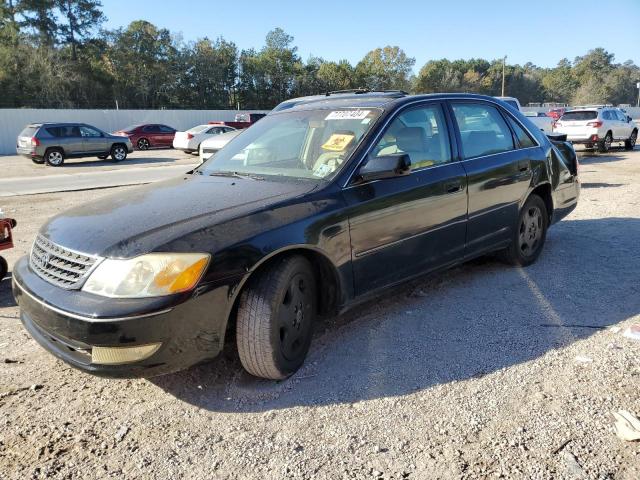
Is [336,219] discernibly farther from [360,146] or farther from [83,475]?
[83,475]

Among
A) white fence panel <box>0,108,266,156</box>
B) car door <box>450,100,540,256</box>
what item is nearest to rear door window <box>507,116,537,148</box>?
car door <box>450,100,540,256</box>

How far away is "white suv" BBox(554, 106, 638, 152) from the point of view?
1820 centimetres

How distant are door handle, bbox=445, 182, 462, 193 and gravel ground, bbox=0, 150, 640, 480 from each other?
3.02ft

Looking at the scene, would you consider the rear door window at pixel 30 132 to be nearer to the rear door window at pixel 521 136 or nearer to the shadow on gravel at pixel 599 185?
the shadow on gravel at pixel 599 185

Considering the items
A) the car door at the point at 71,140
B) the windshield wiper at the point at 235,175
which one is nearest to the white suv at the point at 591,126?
the windshield wiper at the point at 235,175

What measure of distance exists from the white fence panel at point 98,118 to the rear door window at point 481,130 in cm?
2884

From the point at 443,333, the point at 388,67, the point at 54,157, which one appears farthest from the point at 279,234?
the point at 388,67

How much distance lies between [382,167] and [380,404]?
144 cm

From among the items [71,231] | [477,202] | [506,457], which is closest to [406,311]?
[477,202]

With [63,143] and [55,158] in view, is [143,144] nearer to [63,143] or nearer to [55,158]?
[63,143]

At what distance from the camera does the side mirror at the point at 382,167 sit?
10.8 ft

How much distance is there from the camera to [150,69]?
56.7 metres

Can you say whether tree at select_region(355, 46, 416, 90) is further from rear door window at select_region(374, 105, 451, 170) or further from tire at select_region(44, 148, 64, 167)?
rear door window at select_region(374, 105, 451, 170)

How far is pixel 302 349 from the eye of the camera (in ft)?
10.2
